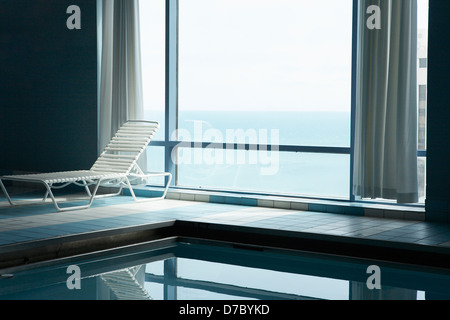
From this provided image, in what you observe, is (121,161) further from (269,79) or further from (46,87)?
(269,79)

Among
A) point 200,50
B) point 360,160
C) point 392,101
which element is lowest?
point 360,160

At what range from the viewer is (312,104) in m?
30.4

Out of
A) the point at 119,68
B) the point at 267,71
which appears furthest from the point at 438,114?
the point at 267,71

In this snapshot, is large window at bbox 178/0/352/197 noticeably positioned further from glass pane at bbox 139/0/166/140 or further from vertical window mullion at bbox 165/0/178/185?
vertical window mullion at bbox 165/0/178/185

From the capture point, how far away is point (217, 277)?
4750mm

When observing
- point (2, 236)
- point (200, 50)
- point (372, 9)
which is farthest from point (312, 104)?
point (2, 236)

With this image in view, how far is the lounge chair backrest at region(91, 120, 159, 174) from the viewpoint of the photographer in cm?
720

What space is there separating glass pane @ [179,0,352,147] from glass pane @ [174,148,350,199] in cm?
116

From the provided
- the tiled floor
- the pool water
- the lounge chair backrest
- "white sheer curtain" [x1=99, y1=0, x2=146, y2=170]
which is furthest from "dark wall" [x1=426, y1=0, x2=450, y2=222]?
"white sheer curtain" [x1=99, y1=0, x2=146, y2=170]

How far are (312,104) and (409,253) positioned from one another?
25796 mm

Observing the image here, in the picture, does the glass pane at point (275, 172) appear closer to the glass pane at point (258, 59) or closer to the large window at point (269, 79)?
the large window at point (269, 79)

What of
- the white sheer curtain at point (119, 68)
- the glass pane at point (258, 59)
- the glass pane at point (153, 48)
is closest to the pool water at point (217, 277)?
the white sheer curtain at point (119, 68)

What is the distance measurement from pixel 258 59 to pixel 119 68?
23.7m
